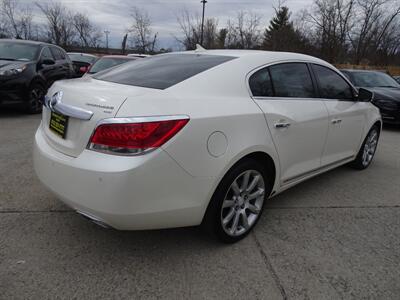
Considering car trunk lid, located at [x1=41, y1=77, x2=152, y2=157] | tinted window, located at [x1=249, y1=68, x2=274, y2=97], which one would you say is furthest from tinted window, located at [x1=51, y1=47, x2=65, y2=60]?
tinted window, located at [x1=249, y1=68, x2=274, y2=97]

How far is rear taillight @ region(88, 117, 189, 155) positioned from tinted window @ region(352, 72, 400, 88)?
Answer: 29.0ft

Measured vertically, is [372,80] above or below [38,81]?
above

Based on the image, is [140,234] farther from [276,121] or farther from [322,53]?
[322,53]

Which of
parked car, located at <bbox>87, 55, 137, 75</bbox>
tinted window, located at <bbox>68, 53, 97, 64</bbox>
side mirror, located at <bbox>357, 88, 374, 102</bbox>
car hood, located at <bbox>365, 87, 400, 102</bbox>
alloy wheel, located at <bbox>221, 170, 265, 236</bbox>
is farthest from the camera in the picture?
tinted window, located at <bbox>68, 53, 97, 64</bbox>

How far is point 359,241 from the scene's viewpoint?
285cm

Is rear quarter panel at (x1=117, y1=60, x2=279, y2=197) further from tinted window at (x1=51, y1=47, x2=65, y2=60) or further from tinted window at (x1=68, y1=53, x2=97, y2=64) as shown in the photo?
tinted window at (x1=68, y1=53, x2=97, y2=64)

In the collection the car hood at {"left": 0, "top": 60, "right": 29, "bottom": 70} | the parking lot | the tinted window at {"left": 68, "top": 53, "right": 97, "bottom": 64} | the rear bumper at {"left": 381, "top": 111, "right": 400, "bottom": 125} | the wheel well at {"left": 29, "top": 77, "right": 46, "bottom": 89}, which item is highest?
the car hood at {"left": 0, "top": 60, "right": 29, "bottom": 70}

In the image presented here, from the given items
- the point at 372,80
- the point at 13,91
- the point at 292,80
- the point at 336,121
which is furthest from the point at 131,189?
the point at 372,80

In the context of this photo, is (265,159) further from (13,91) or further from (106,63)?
(106,63)

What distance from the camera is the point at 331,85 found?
3.73 meters

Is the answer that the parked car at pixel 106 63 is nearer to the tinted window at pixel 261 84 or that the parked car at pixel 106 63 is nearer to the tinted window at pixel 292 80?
the tinted window at pixel 292 80

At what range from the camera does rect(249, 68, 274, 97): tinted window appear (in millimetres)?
2728

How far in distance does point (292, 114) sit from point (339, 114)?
989 mm

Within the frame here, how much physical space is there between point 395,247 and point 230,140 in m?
1.71
